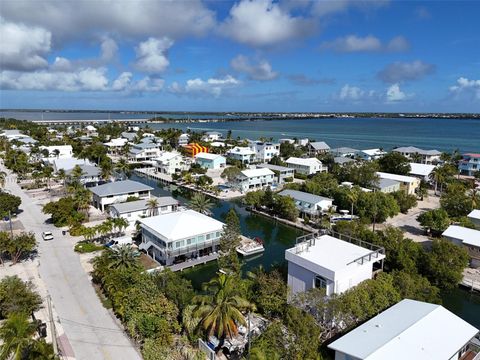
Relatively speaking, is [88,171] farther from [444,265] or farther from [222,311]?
[444,265]

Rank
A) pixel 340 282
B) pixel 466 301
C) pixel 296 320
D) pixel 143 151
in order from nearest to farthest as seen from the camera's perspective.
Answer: pixel 296 320 → pixel 340 282 → pixel 466 301 → pixel 143 151

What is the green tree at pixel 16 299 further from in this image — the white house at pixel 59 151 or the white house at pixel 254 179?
the white house at pixel 59 151

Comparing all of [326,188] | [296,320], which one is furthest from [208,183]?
[296,320]

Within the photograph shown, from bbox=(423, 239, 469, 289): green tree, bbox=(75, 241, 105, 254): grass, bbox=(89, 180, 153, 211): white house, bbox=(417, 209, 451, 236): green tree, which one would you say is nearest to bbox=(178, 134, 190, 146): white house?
bbox=(89, 180, 153, 211): white house

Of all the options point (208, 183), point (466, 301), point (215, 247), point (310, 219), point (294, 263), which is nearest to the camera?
point (294, 263)

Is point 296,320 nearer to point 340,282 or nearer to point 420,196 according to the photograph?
point 340,282

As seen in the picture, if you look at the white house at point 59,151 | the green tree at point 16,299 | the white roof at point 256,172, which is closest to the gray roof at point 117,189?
the white roof at point 256,172
